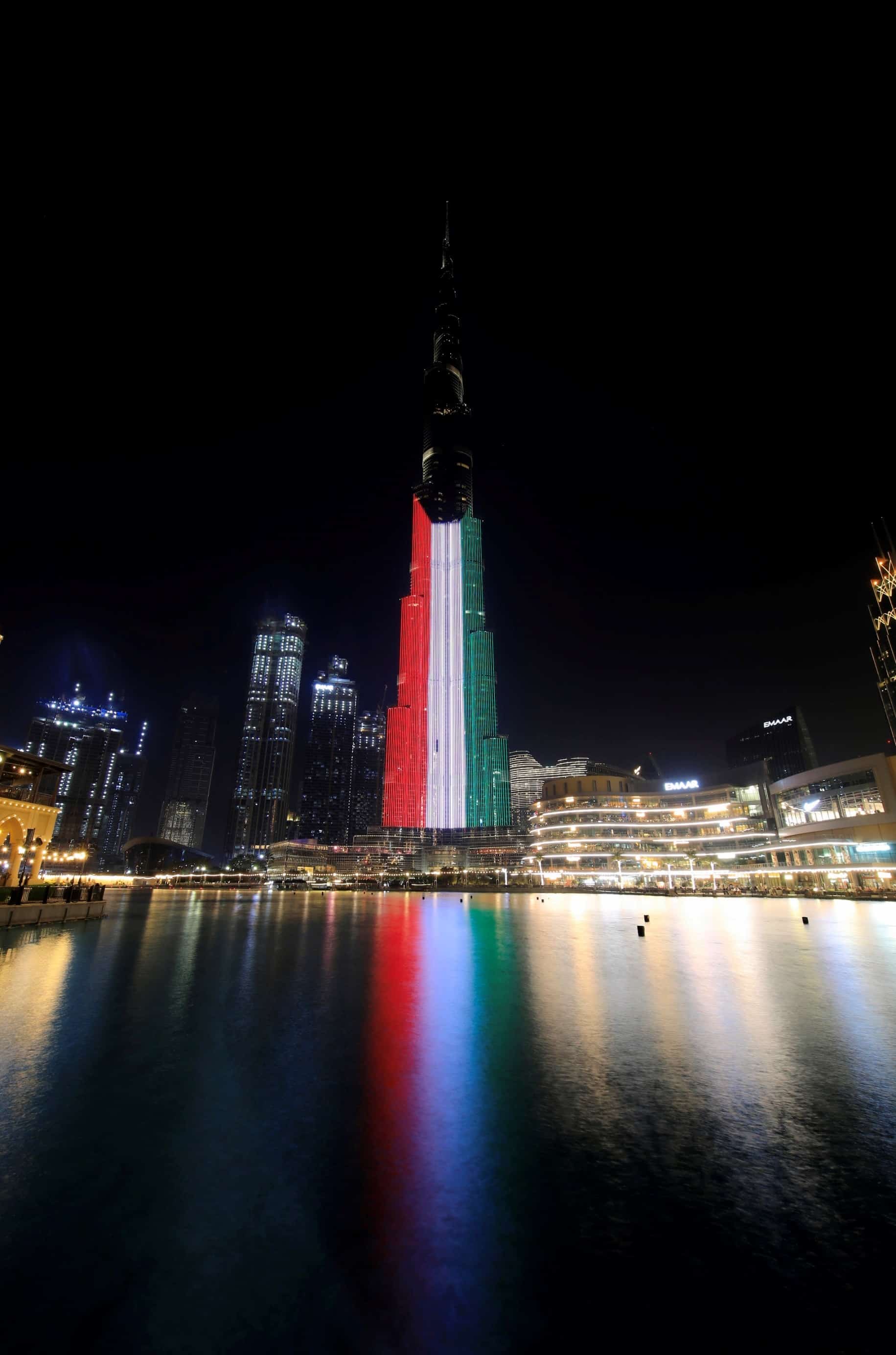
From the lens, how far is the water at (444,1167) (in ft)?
17.1

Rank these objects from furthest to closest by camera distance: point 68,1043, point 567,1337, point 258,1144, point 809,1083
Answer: point 68,1043, point 809,1083, point 258,1144, point 567,1337

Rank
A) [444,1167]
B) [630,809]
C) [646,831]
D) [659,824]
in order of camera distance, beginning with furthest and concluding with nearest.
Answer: [630,809] → [646,831] → [659,824] → [444,1167]

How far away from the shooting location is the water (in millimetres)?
5215

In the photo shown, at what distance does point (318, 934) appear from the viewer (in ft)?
126

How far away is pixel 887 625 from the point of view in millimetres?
98938

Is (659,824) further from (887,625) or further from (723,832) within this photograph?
(887,625)

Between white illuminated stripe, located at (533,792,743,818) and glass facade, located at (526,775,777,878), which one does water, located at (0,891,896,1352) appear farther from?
white illuminated stripe, located at (533,792,743,818)

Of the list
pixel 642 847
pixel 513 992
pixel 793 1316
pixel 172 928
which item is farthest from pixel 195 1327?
pixel 642 847

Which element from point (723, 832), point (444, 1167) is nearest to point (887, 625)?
point (723, 832)

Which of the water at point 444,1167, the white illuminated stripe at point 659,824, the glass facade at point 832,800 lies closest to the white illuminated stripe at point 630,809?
the white illuminated stripe at point 659,824

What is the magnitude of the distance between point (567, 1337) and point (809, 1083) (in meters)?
8.38

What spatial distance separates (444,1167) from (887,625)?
118 metres

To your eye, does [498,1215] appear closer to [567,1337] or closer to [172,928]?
[567,1337]

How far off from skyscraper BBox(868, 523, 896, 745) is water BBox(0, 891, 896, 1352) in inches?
3984
